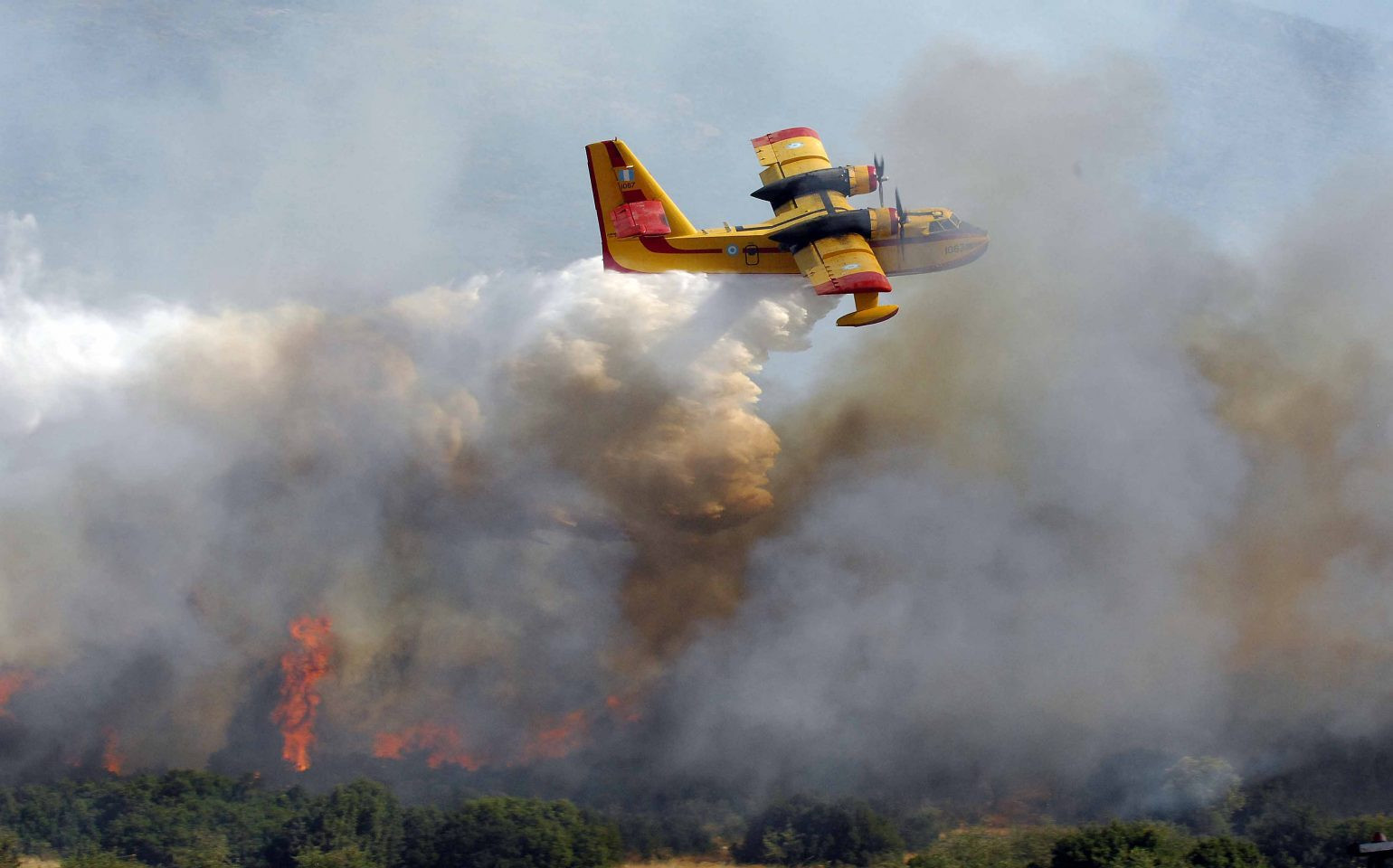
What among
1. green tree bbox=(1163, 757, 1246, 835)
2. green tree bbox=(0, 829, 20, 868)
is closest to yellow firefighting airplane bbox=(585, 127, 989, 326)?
green tree bbox=(1163, 757, 1246, 835)

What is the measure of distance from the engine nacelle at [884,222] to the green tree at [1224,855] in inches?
730

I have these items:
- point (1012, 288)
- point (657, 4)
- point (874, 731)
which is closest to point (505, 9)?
point (657, 4)

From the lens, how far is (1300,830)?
44281mm

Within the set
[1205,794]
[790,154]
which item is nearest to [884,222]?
[790,154]

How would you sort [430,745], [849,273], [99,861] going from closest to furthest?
[849,273]
[99,861]
[430,745]

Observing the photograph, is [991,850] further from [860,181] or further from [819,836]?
[860,181]

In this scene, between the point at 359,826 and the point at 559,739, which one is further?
the point at 559,739

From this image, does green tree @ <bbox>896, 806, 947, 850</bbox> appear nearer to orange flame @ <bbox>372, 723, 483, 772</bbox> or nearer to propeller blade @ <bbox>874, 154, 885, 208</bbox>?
orange flame @ <bbox>372, 723, 483, 772</bbox>

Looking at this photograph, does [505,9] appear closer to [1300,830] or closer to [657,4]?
[657,4]

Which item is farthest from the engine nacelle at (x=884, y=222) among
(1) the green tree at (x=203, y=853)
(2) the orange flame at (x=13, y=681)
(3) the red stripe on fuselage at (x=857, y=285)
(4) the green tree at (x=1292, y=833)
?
(2) the orange flame at (x=13, y=681)

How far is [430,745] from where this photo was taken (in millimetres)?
50812

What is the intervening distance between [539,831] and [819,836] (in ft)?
25.7

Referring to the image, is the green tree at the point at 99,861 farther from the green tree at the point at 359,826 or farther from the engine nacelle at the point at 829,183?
the engine nacelle at the point at 829,183

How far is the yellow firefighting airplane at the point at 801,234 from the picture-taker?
45625mm
